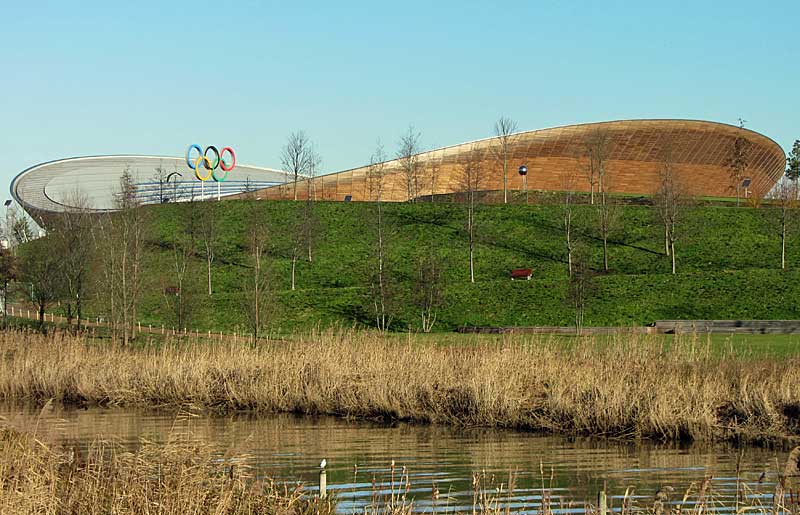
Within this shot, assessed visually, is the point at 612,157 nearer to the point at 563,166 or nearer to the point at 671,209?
the point at 563,166

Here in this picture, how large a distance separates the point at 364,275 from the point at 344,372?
2908cm

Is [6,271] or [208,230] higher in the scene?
[208,230]

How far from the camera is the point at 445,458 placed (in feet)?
48.0

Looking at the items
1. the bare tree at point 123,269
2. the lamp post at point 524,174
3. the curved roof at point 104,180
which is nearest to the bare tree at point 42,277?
the bare tree at point 123,269

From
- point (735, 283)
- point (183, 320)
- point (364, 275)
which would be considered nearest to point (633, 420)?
point (183, 320)

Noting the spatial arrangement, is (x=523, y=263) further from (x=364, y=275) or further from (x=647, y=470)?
(x=647, y=470)

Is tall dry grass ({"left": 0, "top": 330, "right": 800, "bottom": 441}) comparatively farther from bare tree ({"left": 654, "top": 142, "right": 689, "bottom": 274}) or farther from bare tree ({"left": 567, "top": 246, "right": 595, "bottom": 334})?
bare tree ({"left": 654, "top": 142, "right": 689, "bottom": 274})

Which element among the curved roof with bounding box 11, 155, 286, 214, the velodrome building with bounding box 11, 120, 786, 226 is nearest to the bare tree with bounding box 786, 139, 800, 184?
the velodrome building with bounding box 11, 120, 786, 226

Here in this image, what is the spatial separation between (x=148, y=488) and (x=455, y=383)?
1033 cm

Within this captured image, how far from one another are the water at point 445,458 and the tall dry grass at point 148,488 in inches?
41.1

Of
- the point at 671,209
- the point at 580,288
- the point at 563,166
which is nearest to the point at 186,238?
the point at 671,209

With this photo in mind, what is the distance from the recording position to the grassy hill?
40.8 m

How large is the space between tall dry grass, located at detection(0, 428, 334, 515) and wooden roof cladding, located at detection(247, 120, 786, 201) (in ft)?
235

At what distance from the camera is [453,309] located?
42219 millimetres
